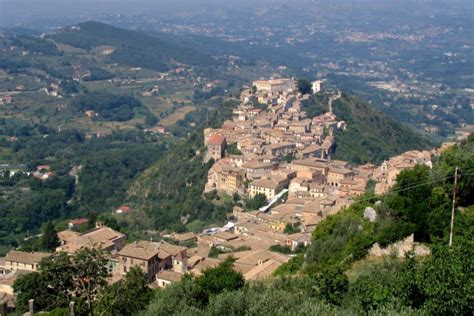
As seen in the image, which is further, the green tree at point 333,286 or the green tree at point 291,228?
the green tree at point 291,228

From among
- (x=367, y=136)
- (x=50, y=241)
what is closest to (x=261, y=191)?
(x=50, y=241)

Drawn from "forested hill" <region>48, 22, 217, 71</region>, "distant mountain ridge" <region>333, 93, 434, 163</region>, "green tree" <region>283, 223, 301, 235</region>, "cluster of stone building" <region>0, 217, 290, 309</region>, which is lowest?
"forested hill" <region>48, 22, 217, 71</region>

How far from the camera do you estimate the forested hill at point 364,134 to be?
62.5m

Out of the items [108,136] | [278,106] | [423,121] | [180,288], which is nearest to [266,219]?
[180,288]

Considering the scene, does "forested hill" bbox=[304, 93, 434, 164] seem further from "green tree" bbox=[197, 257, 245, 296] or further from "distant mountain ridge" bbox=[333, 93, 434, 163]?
"green tree" bbox=[197, 257, 245, 296]

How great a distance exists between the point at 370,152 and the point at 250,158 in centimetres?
1650

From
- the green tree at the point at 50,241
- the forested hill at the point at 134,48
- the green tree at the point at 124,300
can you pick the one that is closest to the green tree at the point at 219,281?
the green tree at the point at 124,300

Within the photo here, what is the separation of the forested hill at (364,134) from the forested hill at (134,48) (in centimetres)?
9871

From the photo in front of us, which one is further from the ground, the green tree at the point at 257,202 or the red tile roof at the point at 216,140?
the red tile roof at the point at 216,140

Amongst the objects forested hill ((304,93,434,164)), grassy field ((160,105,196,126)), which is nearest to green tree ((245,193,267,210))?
forested hill ((304,93,434,164))

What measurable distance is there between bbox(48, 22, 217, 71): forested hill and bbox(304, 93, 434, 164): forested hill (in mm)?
98713

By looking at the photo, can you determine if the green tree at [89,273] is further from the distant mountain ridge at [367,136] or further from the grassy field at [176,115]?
the grassy field at [176,115]

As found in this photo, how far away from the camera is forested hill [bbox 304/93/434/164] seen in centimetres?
6250

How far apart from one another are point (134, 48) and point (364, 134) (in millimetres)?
126212
